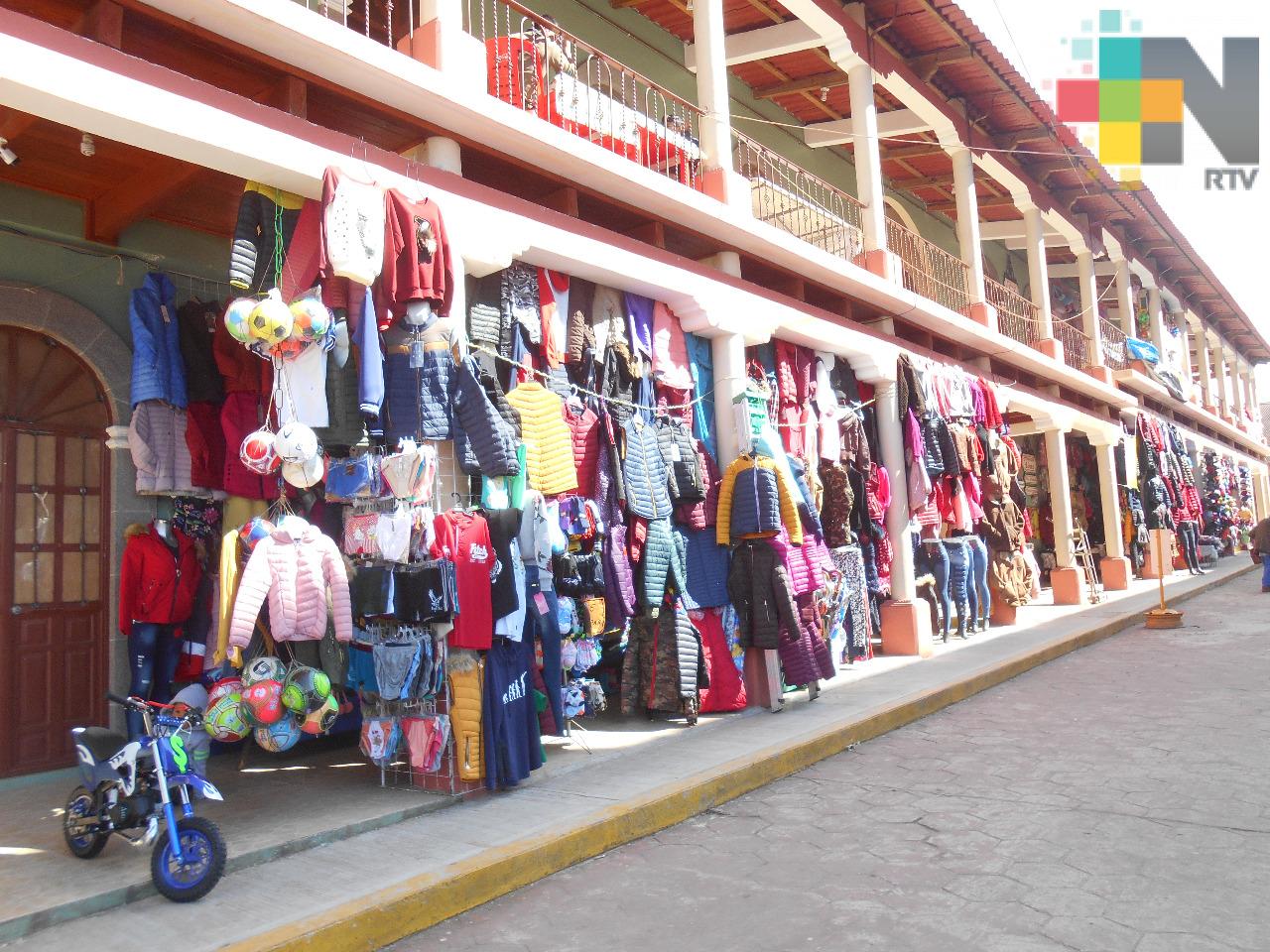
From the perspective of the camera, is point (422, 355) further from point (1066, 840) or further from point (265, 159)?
point (1066, 840)

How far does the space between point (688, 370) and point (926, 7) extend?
609 cm

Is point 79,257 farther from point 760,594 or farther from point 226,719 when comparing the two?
point 760,594

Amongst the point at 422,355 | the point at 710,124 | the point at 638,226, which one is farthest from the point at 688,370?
the point at 422,355

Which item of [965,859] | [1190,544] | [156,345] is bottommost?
[965,859]

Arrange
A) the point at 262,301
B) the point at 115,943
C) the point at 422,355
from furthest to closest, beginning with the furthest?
the point at 422,355
the point at 262,301
the point at 115,943

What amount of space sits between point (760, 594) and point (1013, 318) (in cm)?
1191

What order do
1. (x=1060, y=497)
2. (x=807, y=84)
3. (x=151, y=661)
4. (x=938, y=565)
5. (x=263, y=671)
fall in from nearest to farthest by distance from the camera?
(x=263, y=671) → (x=151, y=661) → (x=938, y=565) → (x=807, y=84) → (x=1060, y=497)

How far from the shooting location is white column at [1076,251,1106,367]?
61.7ft

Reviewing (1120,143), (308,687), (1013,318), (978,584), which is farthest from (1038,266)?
(308,687)

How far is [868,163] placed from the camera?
11.5 metres

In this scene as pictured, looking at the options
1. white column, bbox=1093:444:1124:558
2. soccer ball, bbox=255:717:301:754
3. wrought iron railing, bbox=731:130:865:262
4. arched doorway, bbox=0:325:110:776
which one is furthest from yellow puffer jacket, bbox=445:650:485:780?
white column, bbox=1093:444:1124:558

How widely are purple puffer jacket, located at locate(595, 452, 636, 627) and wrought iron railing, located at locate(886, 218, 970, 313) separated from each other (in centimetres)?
743

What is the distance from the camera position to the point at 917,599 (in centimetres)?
1136

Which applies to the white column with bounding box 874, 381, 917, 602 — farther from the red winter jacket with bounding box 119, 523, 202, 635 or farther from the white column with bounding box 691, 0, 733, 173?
the red winter jacket with bounding box 119, 523, 202, 635
